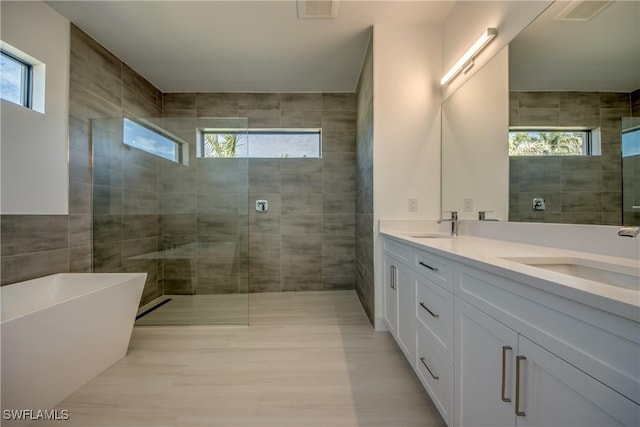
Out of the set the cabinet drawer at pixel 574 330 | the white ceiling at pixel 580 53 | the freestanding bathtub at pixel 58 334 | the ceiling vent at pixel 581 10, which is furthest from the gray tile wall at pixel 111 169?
the ceiling vent at pixel 581 10

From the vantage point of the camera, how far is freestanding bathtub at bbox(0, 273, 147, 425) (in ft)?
3.89

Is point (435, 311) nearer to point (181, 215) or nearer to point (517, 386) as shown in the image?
point (517, 386)

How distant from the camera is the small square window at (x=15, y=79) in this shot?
1.75 m

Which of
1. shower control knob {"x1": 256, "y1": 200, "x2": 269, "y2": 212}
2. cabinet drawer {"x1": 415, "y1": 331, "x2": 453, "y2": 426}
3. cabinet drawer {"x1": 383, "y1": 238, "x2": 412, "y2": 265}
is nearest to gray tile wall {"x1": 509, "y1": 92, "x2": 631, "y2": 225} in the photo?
cabinet drawer {"x1": 383, "y1": 238, "x2": 412, "y2": 265}

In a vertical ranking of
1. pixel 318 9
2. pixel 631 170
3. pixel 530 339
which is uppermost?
pixel 318 9

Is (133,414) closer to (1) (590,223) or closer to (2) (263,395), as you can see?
(2) (263,395)

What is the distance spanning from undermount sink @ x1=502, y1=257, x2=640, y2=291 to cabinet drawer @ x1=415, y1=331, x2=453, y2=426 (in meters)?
0.56

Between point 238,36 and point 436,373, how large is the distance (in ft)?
9.53

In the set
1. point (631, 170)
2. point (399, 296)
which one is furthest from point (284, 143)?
point (631, 170)

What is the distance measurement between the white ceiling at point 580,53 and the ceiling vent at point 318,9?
1.28 m

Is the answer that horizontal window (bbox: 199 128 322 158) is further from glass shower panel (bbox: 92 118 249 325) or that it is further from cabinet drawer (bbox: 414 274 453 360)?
cabinet drawer (bbox: 414 274 453 360)

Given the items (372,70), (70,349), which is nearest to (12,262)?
(70,349)

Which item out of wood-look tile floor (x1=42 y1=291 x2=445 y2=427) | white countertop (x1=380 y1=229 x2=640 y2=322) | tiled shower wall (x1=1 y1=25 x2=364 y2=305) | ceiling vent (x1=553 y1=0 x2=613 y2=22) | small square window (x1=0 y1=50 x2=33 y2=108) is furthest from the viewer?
tiled shower wall (x1=1 y1=25 x2=364 y2=305)

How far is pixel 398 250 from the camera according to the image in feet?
6.15
